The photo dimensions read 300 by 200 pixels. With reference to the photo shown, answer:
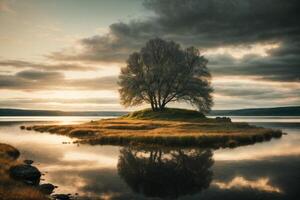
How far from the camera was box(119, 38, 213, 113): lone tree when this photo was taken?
306ft

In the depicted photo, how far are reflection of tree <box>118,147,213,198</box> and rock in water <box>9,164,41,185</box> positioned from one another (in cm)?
684

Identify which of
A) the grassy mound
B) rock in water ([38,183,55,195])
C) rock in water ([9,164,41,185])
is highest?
the grassy mound

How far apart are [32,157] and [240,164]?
23.5 metres

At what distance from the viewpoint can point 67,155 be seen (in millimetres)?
41312

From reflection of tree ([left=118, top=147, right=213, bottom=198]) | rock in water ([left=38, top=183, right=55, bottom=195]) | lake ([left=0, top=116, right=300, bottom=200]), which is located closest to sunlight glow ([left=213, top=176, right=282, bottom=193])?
lake ([left=0, top=116, right=300, bottom=200])

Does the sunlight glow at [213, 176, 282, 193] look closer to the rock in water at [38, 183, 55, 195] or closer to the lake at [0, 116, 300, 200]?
the lake at [0, 116, 300, 200]

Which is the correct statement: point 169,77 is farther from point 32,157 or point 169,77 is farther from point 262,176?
point 262,176

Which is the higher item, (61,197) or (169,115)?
(169,115)

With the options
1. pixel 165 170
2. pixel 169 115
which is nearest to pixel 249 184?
pixel 165 170

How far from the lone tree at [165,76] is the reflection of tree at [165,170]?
49.3m

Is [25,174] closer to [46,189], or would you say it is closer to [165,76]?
[46,189]

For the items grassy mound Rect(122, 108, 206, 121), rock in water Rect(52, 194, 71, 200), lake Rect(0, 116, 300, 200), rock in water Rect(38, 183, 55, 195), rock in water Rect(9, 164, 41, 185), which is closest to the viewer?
rock in water Rect(52, 194, 71, 200)

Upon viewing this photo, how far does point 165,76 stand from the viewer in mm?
91812

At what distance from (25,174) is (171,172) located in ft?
40.2
